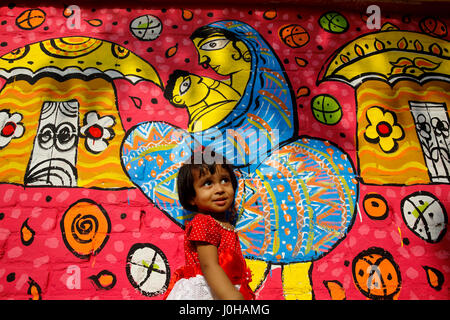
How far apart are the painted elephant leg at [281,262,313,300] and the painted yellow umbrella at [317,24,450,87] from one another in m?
1.31

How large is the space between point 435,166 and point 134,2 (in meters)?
2.49

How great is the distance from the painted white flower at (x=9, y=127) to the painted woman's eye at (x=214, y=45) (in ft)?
4.47

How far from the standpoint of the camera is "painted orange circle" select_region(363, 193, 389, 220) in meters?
1.74

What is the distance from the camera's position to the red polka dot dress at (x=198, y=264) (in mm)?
1319

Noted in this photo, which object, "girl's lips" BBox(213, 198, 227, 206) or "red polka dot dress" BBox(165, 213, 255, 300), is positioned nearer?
"red polka dot dress" BBox(165, 213, 255, 300)

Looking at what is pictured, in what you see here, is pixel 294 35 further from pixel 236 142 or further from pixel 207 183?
pixel 207 183

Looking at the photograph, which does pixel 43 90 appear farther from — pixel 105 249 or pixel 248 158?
pixel 248 158

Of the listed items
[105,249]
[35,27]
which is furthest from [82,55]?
[105,249]

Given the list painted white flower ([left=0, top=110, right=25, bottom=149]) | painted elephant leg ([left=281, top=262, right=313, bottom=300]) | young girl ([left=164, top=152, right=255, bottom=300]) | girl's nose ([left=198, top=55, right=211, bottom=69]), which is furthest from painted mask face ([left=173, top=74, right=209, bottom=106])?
painted elephant leg ([left=281, top=262, right=313, bottom=300])

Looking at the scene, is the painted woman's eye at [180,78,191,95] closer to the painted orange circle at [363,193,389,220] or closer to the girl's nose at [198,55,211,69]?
the girl's nose at [198,55,211,69]

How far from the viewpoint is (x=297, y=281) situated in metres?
1.59

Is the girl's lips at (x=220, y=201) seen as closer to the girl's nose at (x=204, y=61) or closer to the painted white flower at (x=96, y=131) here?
the painted white flower at (x=96, y=131)

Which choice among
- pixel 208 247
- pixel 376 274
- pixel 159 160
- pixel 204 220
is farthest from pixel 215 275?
pixel 376 274

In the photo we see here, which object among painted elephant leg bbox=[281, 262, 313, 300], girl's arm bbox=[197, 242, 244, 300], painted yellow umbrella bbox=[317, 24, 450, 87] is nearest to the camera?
girl's arm bbox=[197, 242, 244, 300]
